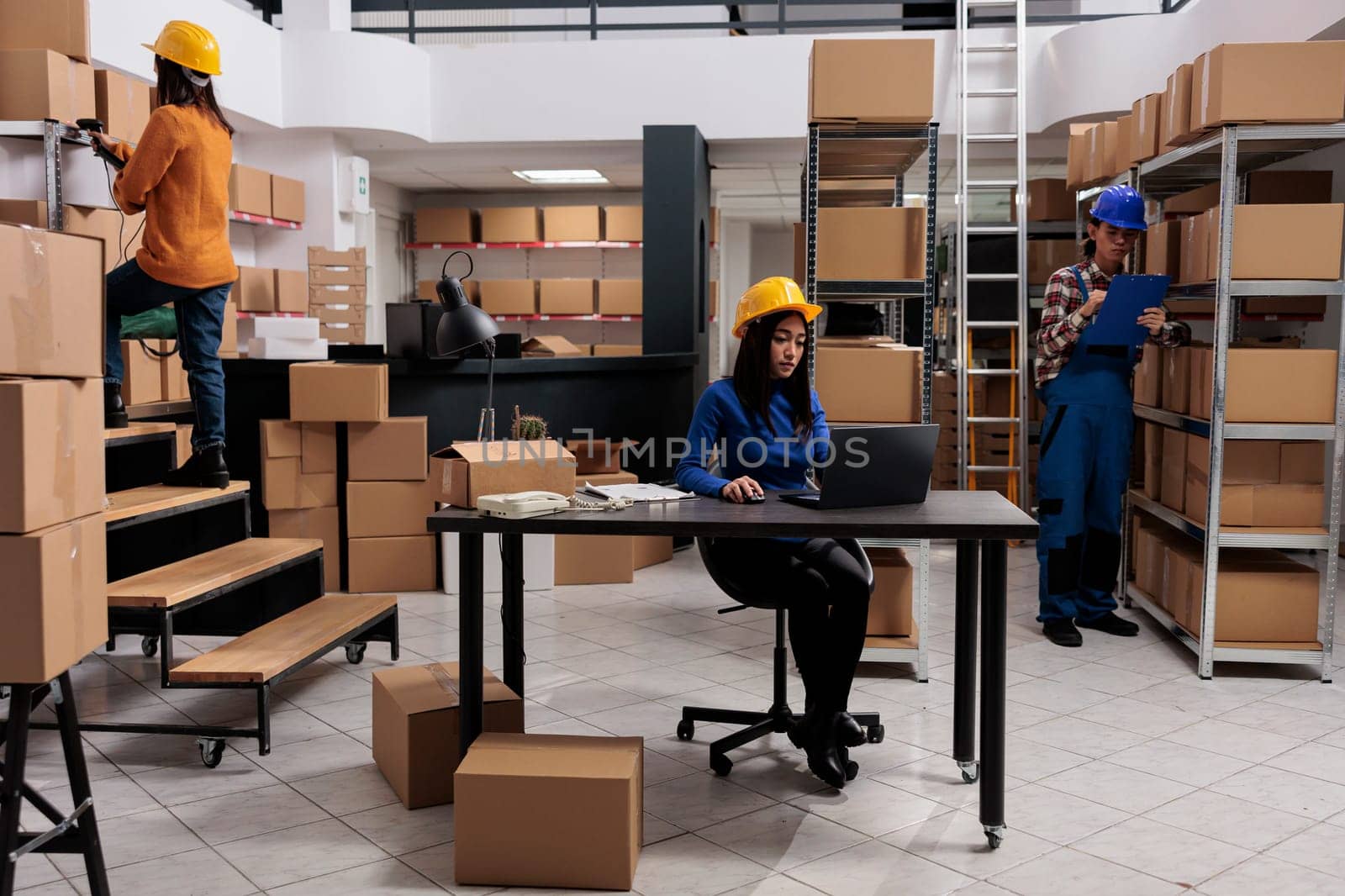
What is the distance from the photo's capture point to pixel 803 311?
11.4ft

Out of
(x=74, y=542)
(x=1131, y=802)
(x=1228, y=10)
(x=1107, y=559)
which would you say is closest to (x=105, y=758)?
(x=74, y=542)

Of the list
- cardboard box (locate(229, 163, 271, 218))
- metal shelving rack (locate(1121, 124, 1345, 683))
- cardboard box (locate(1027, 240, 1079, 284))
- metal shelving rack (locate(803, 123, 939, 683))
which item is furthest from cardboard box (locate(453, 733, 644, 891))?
cardboard box (locate(1027, 240, 1079, 284))

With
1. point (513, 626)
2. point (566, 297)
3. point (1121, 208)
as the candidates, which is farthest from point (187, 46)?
point (566, 297)

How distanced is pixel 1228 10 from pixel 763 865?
5637mm

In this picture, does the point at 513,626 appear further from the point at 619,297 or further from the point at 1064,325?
the point at 619,297

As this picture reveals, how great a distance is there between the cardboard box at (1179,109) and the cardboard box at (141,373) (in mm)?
4451

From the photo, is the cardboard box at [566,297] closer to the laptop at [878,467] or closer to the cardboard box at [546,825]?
the laptop at [878,467]

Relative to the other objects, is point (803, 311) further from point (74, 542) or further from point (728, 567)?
point (74, 542)

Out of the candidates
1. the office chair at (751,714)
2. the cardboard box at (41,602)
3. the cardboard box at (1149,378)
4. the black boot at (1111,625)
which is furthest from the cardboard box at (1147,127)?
the cardboard box at (41,602)

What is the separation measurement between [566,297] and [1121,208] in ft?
21.6

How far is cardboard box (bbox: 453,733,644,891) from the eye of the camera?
265 centimetres

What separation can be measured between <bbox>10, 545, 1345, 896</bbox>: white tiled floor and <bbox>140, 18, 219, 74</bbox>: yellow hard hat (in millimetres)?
2231

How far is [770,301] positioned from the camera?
3406 millimetres

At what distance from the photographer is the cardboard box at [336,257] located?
763cm
